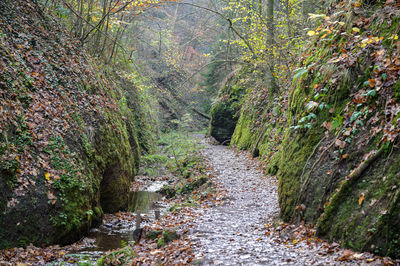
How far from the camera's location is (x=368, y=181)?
4.20 metres

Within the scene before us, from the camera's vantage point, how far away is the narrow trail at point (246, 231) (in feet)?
14.6

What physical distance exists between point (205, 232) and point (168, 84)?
33778mm

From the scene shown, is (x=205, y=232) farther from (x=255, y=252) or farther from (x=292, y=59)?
(x=292, y=59)

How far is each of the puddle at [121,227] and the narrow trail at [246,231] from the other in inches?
83.9

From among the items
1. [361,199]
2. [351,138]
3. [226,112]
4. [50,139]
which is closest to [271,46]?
[351,138]

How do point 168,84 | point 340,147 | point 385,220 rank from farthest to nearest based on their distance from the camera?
point 168,84 < point 340,147 < point 385,220

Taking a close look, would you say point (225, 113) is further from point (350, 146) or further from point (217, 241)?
point (350, 146)

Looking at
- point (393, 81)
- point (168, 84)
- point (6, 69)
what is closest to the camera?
point (393, 81)

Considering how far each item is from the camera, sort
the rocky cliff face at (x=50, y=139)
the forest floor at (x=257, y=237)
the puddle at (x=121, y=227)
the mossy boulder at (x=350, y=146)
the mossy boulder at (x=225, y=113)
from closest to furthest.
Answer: the mossy boulder at (x=350, y=146)
the forest floor at (x=257, y=237)
the rocky cliff face at (x=50, y=139)
the puddle at (x=121, y=227)
the mossy boulder at (x=225, y=113)

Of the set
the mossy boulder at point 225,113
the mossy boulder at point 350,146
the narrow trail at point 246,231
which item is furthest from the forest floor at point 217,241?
the mossy boulder at point 225,113

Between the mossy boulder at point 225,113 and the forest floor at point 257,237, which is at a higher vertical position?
the mossy boulder at point 225,113

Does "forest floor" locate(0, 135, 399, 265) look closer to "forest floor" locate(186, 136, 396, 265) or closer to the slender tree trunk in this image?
"forest floor" locate(186, 136, 396, 265)

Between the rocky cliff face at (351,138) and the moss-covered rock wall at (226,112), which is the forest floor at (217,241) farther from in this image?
the moss-covered rock wall at (226,112)

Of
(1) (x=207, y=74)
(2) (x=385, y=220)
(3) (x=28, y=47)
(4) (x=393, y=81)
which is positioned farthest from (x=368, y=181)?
(1) (x=207, y=74)
